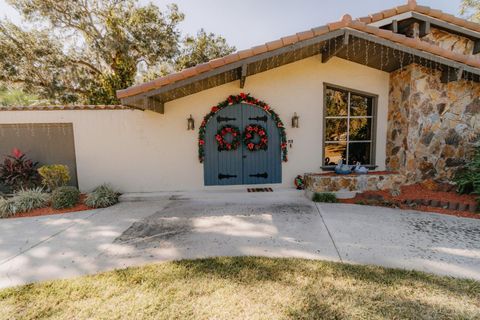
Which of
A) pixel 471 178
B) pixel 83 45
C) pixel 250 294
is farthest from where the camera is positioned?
pixel 83 45

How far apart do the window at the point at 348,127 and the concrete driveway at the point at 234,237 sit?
2032mm

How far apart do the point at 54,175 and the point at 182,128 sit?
3133 mm

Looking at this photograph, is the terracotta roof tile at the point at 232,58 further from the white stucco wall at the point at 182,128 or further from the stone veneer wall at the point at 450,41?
the stone veneer wall at the point at 450,41

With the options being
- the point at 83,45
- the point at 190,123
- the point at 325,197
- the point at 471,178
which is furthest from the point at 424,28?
the point at 83,45

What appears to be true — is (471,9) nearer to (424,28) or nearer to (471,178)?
(424,28)

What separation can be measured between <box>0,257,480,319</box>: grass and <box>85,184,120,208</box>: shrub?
3.03 meters

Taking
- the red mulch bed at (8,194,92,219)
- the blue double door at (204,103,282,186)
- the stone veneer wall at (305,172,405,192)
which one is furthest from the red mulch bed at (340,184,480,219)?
the red mulch bed at (8,194,92,219)

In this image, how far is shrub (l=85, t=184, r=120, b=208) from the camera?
5.44 metres

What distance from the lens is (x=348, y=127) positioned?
6.61 m

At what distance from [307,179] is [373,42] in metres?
3.21

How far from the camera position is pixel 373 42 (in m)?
4.97

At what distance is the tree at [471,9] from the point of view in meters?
11.8

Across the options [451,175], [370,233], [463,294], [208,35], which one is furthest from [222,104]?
[208,35]

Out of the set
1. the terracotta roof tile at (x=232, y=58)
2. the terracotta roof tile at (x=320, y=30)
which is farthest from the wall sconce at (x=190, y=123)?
the terracotta roof tile at (x=320, y=30)
